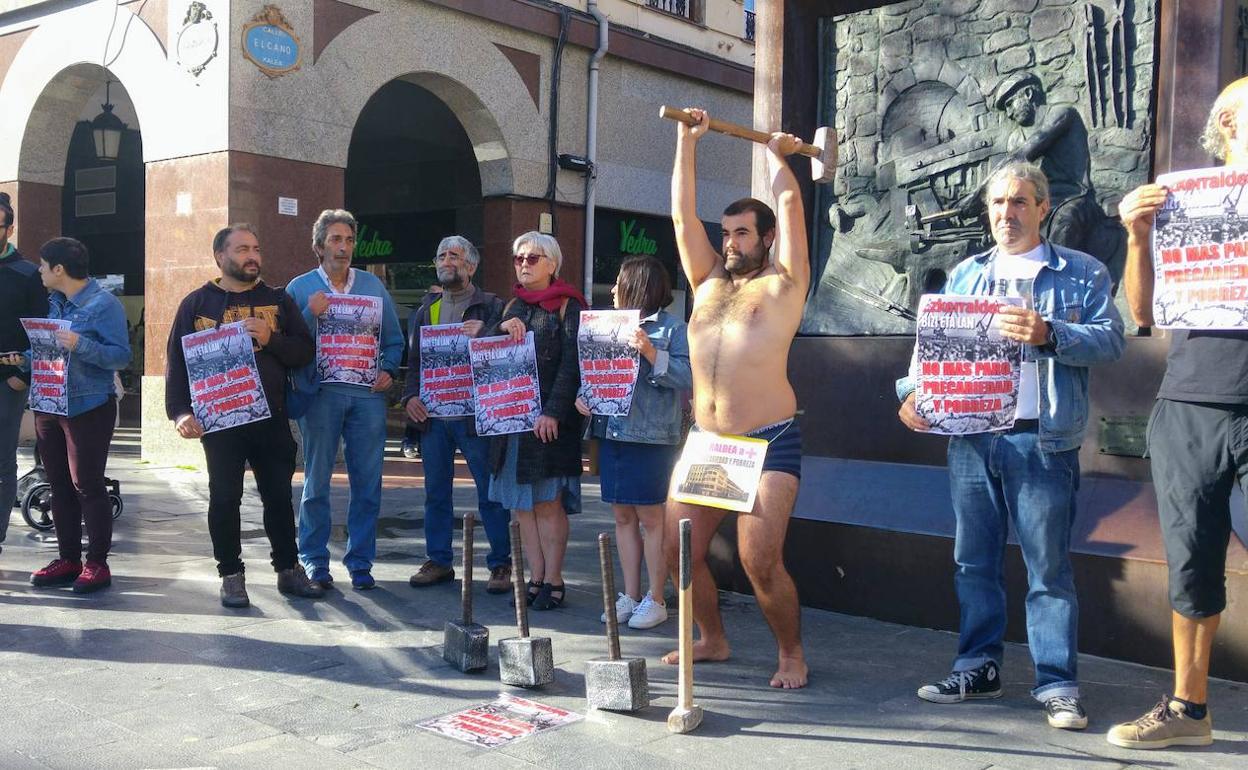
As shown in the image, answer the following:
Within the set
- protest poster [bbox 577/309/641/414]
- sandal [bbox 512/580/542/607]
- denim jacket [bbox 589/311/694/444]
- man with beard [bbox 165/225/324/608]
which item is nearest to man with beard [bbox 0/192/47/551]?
man with beard [bbox 165/225/324/608]

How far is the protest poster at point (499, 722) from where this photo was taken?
4.03 meters

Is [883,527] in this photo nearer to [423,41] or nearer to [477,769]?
[477,769]

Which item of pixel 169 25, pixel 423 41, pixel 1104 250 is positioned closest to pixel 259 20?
pixel 169 25

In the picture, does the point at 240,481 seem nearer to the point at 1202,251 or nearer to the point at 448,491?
the point at 448,491

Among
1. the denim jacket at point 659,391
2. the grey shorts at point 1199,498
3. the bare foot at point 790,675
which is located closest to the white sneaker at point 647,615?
the denim jacket at point 659,391

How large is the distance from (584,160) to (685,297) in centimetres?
372

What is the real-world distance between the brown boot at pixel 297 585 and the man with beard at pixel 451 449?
0.54m

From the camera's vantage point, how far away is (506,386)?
6051 mm

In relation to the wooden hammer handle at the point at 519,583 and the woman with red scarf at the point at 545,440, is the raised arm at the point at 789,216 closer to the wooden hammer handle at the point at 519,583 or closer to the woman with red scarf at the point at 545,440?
the wooden hammer handle at the point at 519,583

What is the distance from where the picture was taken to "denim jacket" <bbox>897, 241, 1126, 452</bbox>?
412 cm

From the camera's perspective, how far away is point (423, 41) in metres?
14.0

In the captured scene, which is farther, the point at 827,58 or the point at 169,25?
the point at 169,25

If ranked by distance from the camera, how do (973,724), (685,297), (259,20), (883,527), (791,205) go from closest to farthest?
(973,724)
(791,205)
(883,527)
(259,20)
(685,297)

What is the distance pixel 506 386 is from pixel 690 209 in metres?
1.72
